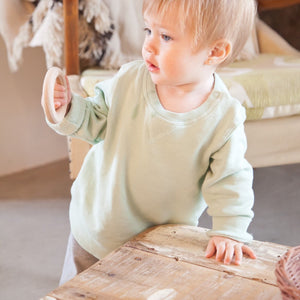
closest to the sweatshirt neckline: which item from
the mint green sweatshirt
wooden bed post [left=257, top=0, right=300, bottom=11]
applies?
the mint green sweatshirt

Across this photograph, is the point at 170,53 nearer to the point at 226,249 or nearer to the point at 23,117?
the point at 226,249

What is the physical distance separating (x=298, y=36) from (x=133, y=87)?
143 cm

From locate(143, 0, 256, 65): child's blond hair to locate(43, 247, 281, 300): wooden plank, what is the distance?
0.96 feet

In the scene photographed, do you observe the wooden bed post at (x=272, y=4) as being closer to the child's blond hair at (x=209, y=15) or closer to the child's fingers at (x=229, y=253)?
the child's blond hair at (x=209, y=15)

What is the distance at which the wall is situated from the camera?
1.86 meters

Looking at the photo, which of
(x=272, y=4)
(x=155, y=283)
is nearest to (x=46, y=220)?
(x=155, y=283)

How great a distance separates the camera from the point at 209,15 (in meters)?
0.64

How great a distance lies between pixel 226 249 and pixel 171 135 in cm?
18

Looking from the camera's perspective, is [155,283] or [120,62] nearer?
[155,283]

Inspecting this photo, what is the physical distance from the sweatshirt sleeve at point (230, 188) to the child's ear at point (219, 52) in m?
0.10

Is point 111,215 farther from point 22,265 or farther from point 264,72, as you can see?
point 264,72

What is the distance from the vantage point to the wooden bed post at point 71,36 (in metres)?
1.39

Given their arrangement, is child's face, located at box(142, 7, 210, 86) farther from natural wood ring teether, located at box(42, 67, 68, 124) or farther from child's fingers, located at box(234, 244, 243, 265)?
child's fingers, located at box(234, 244, 243, 265)

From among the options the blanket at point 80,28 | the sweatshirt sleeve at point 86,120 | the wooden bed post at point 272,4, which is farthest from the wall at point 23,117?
the sweatshirt sleeve at point 86,120
